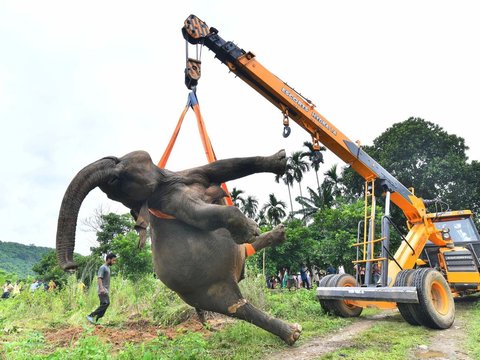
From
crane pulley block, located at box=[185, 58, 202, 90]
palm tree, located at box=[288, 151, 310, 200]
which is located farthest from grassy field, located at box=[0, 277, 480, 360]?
palm tree, located at box=[288, 151, 310, 200]

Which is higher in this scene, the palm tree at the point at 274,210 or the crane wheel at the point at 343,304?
the palm tree at the point at 274,210

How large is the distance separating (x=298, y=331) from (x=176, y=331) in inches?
108

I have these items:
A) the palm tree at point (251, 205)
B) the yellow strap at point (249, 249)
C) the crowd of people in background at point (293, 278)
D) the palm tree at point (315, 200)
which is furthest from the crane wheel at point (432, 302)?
the palm tree at point (251, 205)

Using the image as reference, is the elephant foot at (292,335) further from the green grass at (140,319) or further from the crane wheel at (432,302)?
the crane wheel at (432,302)

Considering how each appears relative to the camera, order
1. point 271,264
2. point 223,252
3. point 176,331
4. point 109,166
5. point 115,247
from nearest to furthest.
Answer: point 109,166 → point 223,252 → point 176,331 → point 115,247 → point 271,264

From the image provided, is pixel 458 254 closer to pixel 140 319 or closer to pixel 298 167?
pixel 140 319

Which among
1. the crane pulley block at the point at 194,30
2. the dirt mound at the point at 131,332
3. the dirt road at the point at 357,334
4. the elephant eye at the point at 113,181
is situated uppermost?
the crane pulley block at the point at 194,30

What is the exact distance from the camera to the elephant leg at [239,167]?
13.5 ft

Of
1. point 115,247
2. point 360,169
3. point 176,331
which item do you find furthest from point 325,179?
point 176,331

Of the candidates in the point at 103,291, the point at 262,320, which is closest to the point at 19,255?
the point at 103,291

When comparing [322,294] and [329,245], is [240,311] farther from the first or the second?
[329,245]

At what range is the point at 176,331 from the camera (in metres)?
6.76

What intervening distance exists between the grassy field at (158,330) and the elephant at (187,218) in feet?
2.72

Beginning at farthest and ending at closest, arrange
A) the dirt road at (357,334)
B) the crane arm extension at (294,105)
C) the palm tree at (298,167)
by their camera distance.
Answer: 1. the palm tree at (298,167)
2. the crane arm extension at (294,105)
3. the dirt road at (357,334)
